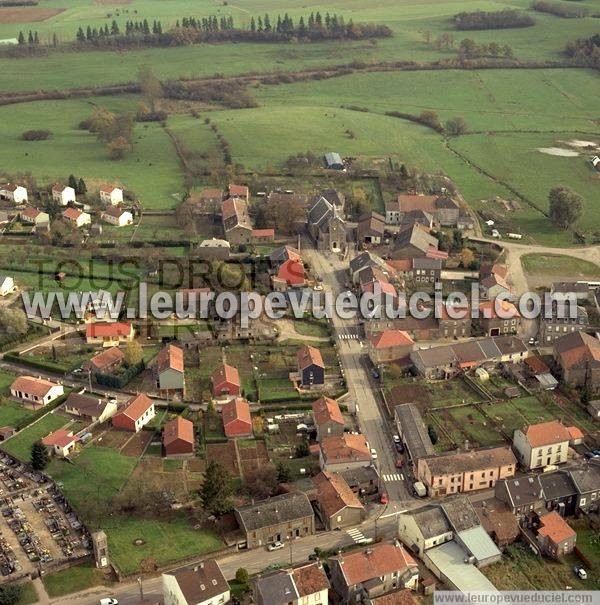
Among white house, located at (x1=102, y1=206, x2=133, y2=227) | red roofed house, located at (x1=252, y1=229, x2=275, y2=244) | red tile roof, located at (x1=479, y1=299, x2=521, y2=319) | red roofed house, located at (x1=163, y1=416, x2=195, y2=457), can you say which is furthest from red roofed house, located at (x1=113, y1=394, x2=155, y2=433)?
white house, located at (x1=102, y1=206, x2=133, y2=227)

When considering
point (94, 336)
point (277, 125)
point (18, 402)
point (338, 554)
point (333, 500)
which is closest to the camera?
point (338, 554)

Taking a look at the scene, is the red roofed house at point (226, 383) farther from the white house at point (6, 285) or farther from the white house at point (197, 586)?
the white house at point (6, 285)

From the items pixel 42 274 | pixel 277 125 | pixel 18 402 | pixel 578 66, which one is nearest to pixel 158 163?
pixel 277 125

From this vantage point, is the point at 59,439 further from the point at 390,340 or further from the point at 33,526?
the point at 390,340

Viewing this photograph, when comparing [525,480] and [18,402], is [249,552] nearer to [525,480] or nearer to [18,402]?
[525,480]

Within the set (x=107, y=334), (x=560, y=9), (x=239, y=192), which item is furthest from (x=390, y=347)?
(x=560, y=9)

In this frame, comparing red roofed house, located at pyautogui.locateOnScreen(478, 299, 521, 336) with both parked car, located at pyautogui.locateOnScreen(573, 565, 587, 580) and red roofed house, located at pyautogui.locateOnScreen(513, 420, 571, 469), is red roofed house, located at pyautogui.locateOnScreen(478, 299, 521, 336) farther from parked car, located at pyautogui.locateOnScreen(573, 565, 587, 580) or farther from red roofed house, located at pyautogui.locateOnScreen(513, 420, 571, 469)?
parked car, located at pyautogui.locateOnScreen(573, 565, 587, 580)
